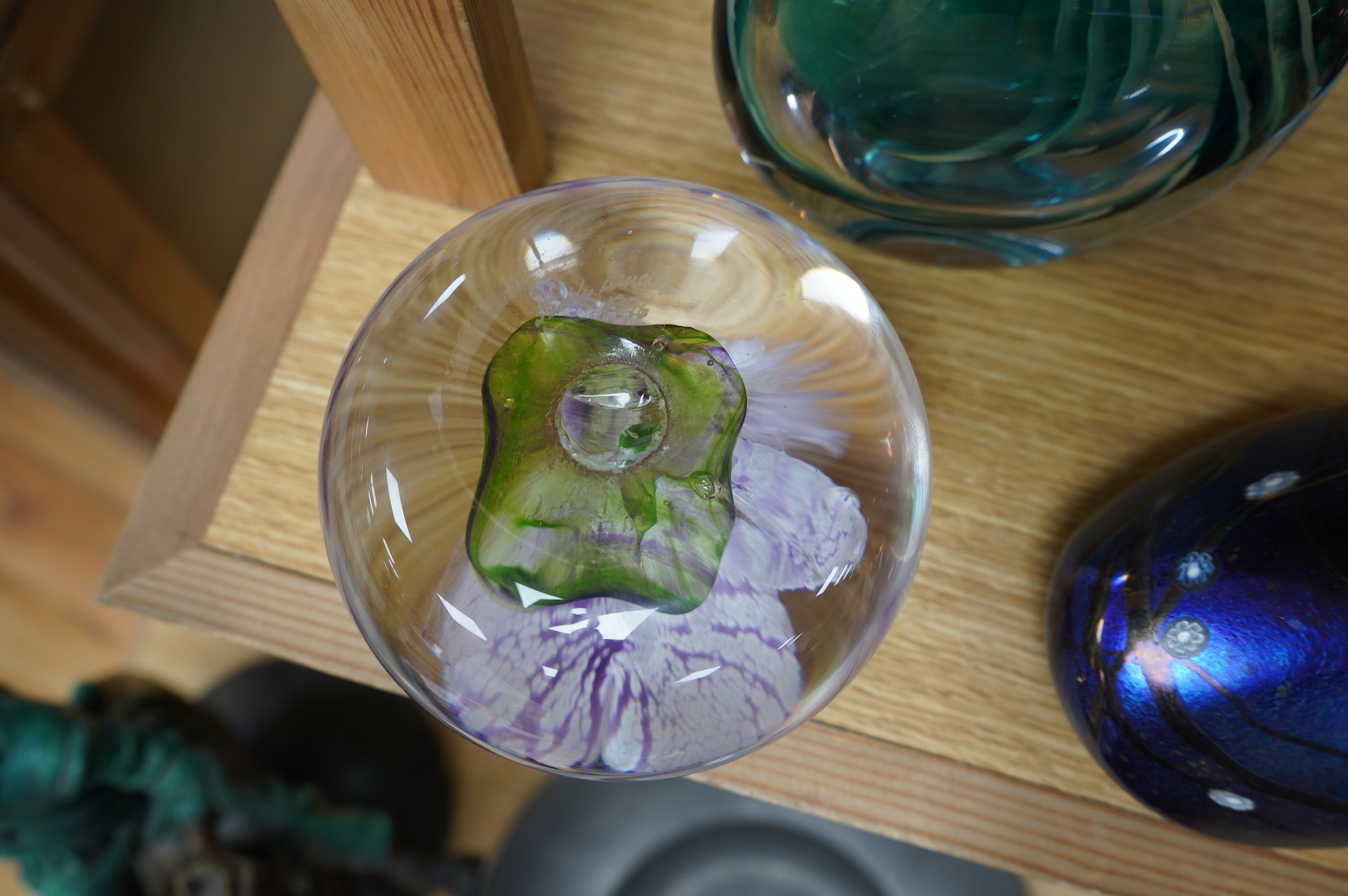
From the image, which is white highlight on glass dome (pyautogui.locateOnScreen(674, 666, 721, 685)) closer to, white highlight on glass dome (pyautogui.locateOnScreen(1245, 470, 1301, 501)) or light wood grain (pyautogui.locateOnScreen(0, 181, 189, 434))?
white highlight on glass dome (pyautogui.locateOnScreen(1245, 470, 1301, 501))

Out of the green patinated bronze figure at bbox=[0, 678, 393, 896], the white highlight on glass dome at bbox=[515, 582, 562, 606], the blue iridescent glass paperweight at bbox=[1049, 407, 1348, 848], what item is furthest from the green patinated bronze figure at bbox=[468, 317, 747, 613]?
the green patinated bronze figure at bbox=[0, 678, 393, 896]

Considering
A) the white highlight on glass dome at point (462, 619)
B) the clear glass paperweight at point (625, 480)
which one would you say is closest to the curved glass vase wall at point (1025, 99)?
the clear glass paperweight at point (625, 480)

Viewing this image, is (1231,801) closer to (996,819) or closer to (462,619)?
(996,819)

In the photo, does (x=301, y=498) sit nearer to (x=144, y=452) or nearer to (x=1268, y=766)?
(x=1268, y=766)

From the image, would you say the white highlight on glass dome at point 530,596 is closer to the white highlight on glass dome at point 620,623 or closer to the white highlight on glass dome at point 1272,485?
the white highlight on glass dome at point 620,623

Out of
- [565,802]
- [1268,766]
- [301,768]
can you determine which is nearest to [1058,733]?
[1268,766]
